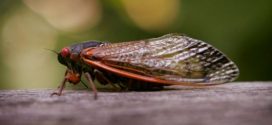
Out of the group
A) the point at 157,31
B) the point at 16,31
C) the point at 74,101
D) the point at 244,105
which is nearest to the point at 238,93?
the point at 244,105

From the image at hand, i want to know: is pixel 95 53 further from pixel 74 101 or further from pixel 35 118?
pixel 35 118

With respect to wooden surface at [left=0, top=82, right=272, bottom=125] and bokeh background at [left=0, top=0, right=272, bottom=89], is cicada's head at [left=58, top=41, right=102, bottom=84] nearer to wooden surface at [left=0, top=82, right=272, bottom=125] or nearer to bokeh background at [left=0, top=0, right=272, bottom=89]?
wooden surface at [left=0, top=82, right=272, bottom=125]

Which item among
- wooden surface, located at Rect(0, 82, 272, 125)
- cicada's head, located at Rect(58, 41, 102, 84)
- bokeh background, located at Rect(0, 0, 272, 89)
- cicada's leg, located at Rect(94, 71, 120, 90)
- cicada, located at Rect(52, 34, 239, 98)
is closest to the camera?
wooden surface, located at Rect(0, 82, 272, 125)

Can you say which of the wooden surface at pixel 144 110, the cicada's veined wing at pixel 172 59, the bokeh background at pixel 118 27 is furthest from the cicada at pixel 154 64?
the bokeh background at pixel 118 27

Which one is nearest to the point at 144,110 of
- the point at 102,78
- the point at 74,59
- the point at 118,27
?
the point at 102,78

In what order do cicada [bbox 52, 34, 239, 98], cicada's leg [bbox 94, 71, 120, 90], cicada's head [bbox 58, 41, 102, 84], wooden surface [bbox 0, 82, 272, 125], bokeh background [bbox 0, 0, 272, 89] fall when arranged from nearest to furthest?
wooden surface [bbox 0, 82, 272, 125] < cicada [bbox 52, 34, 239, 98] < cicada's leg [bbox 94, 71, 120, 90] < cicada's head [bbox 58, 41, 102, 84] < bokeh background [bbox 0, 0, 272, 89]

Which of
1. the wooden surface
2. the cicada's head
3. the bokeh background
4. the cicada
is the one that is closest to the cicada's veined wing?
the cicada

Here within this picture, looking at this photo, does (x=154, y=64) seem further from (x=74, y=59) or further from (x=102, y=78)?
(x=74, y=59)

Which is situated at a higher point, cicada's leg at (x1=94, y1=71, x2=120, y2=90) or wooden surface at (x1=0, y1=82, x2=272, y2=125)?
cicada's leg at (x1=94, y1=71, x2=120, y2=90)
